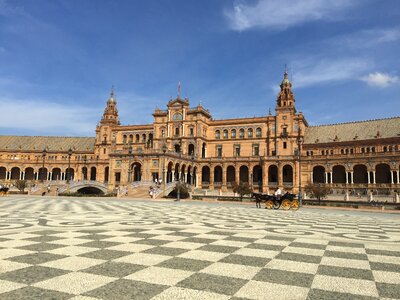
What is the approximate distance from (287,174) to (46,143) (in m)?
70.1

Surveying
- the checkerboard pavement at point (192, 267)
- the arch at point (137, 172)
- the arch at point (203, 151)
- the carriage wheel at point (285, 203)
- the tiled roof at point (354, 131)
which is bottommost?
the checkerboard pavement at point (192, 267)

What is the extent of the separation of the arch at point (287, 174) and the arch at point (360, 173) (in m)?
11.8

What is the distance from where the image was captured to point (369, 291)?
15.5ft

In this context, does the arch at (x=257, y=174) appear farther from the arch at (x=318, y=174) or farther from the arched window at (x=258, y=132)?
the arch at (x=318, y=174)

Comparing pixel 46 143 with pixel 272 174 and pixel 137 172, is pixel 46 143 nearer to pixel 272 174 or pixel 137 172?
pixel 137 172

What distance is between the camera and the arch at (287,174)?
67875mm

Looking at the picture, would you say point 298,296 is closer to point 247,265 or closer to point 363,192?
point 247,265

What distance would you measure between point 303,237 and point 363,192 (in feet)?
178

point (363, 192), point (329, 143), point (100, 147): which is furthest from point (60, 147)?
point (363, 192)

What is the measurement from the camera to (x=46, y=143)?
320 ft

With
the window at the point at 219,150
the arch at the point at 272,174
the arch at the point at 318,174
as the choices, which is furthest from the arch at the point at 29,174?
the arch at the point at 318,174

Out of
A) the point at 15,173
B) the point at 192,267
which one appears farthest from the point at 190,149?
the point at 192,267

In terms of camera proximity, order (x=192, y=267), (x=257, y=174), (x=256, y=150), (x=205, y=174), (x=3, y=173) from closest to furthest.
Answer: (x=192, y=267), (x=257, y=174), (x=256, y=150), (x=205, y=174), (x=3, y=173)

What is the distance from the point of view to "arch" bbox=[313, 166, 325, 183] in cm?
6738
